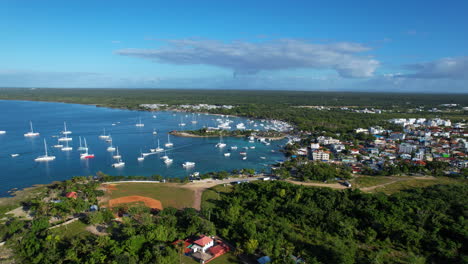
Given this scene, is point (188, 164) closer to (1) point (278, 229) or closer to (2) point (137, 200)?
(2) point (137, 200)

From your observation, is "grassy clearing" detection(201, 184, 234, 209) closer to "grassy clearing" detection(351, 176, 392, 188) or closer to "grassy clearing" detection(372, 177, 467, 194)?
"grassy clearing" detection(351, 176, 392, 188)

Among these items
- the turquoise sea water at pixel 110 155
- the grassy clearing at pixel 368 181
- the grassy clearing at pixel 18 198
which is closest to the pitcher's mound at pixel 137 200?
the grassy clearing at pixel 18 198

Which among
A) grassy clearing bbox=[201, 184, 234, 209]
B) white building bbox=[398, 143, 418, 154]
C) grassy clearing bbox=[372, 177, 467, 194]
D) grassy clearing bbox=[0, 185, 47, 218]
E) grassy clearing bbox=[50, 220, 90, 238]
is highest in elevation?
white building bbox=[398, 143, 418, 154]

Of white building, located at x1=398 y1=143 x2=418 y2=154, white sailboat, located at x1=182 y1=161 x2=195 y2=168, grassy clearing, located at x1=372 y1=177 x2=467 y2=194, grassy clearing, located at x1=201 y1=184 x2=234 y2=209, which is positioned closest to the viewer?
grassy clearing, located at x1=201 y1=184 x2=234 y2=209

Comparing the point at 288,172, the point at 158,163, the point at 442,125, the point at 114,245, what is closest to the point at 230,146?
the point at 158,163

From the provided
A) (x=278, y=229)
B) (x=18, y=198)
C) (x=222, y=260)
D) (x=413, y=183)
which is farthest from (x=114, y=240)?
(x=413, y=183)

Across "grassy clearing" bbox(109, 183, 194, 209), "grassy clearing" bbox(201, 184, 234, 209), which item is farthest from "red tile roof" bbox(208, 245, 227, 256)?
"grassy clearing" bbox(109, 183, 194, 209)

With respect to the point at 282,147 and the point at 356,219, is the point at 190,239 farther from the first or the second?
the point at 282,147
